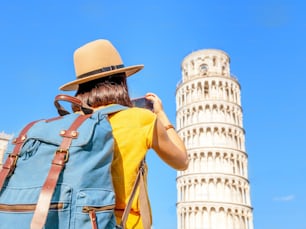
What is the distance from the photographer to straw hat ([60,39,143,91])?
1.49m

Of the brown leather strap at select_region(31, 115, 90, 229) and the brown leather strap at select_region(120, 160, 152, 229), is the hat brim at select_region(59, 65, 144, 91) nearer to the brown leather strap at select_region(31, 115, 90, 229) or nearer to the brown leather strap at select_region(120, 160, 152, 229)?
the brown leather strap at select_region(31, 115, 90, 229)

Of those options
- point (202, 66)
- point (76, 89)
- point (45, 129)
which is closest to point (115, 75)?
point (76, 89)

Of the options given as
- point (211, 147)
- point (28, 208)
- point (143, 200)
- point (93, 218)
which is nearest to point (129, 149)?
point (143, 200)

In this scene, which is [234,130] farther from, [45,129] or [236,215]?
[45,129]

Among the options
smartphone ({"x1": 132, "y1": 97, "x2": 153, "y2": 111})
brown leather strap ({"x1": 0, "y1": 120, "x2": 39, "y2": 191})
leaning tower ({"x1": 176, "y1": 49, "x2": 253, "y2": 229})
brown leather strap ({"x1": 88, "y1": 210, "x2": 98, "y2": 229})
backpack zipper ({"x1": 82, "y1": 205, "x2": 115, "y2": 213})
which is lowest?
brown leather strap ({"x1": 88, "y1": 210, "x2": 98, "y2": 229})

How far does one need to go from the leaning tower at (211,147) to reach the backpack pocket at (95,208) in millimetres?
28406

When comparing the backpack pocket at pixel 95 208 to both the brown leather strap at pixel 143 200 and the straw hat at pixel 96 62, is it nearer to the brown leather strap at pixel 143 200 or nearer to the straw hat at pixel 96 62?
the brown leather strap at pixel 143 200

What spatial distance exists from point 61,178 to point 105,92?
506 mm

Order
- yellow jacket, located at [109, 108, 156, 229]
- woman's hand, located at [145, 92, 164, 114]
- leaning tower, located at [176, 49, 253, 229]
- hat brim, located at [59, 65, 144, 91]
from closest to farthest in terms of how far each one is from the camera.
→ yellow jacket, located at [109, 108, 156, 229], hat brim, located at [59, 65, 144, 91], woman's hand, located at [145, 92, 164, 114], leaning tower, located at [176, 49, 253, 229]

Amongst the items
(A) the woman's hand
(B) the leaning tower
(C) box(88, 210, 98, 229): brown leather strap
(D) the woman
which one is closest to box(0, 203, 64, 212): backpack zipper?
(C) box(88, 210, 98, 229): brown leather strap

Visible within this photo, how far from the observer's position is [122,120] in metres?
1.36

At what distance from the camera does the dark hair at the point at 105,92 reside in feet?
4.87

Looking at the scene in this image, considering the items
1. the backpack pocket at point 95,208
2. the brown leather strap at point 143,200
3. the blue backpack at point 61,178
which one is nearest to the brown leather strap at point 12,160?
the blue backpack at point 61,178

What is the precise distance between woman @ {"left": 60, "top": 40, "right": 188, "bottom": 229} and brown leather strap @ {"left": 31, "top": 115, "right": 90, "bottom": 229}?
0.72ft
